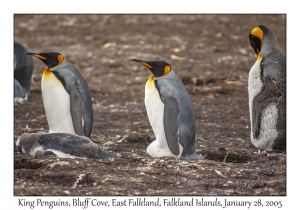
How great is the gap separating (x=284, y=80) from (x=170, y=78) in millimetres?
1129

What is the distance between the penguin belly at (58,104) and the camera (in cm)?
699

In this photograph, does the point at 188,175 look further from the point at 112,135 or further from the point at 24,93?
the point at 24,93

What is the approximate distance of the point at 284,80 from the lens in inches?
268

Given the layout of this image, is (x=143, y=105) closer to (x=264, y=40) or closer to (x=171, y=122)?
(x=264, y=40)

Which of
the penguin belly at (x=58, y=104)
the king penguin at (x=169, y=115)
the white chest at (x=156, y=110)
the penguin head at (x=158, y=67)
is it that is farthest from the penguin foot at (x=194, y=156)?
the penguin belly at (x=58, y=104)

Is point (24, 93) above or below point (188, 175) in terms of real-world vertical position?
above

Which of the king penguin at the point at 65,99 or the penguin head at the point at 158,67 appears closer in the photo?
the penguin head at the point at 158,67

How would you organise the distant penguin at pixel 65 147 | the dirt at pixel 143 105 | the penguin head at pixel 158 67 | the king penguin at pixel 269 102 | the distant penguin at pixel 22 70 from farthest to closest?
the distant penguin at pixel 22 70
the king penguin at pixel 269 102
the penguin head at pixel 158 67
the distant penguin at pixel 65 147
the dirt at pixel 143 105

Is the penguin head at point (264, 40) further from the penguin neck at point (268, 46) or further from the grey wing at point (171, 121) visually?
the grey wing at point (171, 121)

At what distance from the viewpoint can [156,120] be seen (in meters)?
6.46

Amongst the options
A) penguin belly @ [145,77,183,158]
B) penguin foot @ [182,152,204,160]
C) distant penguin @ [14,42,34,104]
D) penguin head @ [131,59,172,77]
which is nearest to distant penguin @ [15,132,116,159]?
penguin belly @ [145,77,183,158]

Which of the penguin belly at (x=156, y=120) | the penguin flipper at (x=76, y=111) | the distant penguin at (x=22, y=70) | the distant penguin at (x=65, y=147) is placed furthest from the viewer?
the distant penguin at (x=22, y=70)
